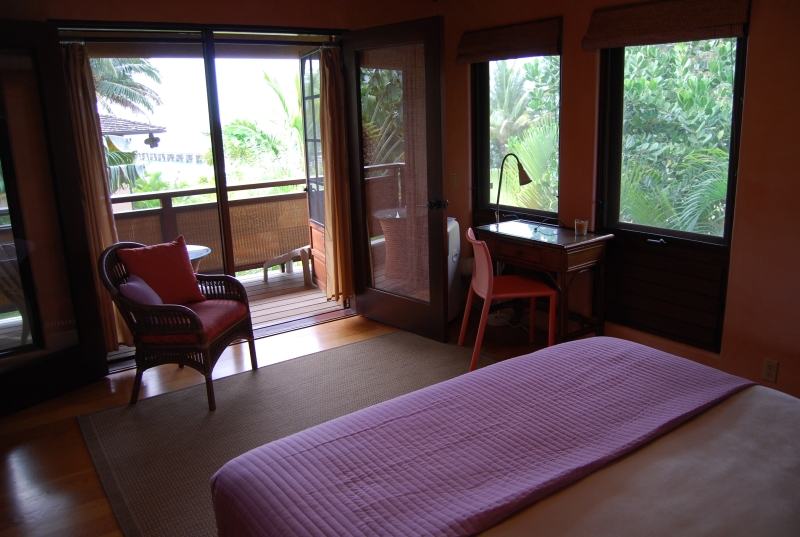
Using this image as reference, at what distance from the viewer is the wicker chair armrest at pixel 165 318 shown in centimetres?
324

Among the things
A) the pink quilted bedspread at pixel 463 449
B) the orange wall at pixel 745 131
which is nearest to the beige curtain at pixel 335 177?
the orange wall at pixel 745 131

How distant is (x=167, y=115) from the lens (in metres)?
4.34

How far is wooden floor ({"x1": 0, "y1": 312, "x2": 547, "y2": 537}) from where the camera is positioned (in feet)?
8.22

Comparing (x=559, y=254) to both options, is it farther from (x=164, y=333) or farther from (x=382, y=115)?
(x=164, y=333)

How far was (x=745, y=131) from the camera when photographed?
299cm

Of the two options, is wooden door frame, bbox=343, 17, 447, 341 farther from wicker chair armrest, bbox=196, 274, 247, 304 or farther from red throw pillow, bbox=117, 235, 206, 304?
red throw pillow, bbox=117, 235, 206, 304

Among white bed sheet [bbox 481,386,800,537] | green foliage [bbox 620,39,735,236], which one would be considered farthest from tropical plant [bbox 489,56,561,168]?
white bed sheet [bbox 481,386,800,537]

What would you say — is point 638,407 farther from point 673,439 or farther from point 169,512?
point 169,512

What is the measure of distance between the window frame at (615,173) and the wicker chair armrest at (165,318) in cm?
247

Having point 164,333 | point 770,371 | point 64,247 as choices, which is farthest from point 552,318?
point 64,247

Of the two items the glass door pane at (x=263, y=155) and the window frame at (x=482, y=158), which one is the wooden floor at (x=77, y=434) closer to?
the window frame at (x=482, y=158)

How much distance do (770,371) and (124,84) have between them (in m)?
4.24

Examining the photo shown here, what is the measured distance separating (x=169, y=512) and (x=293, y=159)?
6.38 meters

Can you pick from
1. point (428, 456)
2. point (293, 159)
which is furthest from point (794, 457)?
point (293, 159)
